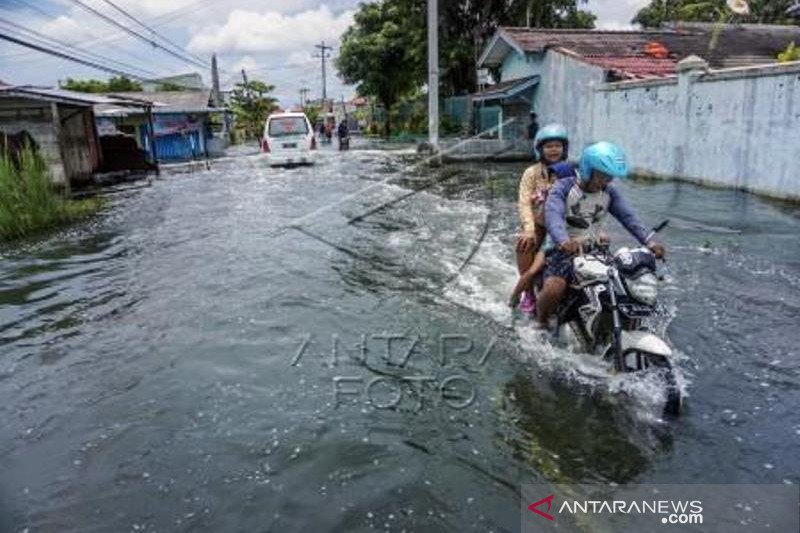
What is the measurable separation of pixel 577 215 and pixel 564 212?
126 millimetres

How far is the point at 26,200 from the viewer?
12.2 metres

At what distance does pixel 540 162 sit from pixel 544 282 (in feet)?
4.01

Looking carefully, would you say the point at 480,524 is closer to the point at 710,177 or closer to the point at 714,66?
the point at 710,177

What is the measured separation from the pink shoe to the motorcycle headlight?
1479 millimetres

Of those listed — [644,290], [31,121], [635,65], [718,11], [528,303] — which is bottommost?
[528,303]

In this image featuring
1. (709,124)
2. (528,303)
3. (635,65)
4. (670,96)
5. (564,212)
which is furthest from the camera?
(635,65)

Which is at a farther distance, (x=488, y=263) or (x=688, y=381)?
(x=488, y=263)

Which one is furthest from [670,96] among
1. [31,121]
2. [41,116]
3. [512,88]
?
[31,121]

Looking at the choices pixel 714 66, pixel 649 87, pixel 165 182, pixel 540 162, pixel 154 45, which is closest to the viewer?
pixel 540 162

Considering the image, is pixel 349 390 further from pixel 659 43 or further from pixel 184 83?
pixel 184 83

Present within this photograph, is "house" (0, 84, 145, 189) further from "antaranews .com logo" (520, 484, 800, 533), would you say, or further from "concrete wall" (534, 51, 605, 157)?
"antaranews .com logo" (520, 484, 800, 533)

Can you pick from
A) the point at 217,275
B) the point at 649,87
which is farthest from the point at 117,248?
the point at 649,87

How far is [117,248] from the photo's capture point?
427 inches

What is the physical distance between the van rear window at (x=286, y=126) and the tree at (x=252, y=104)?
38790mm
